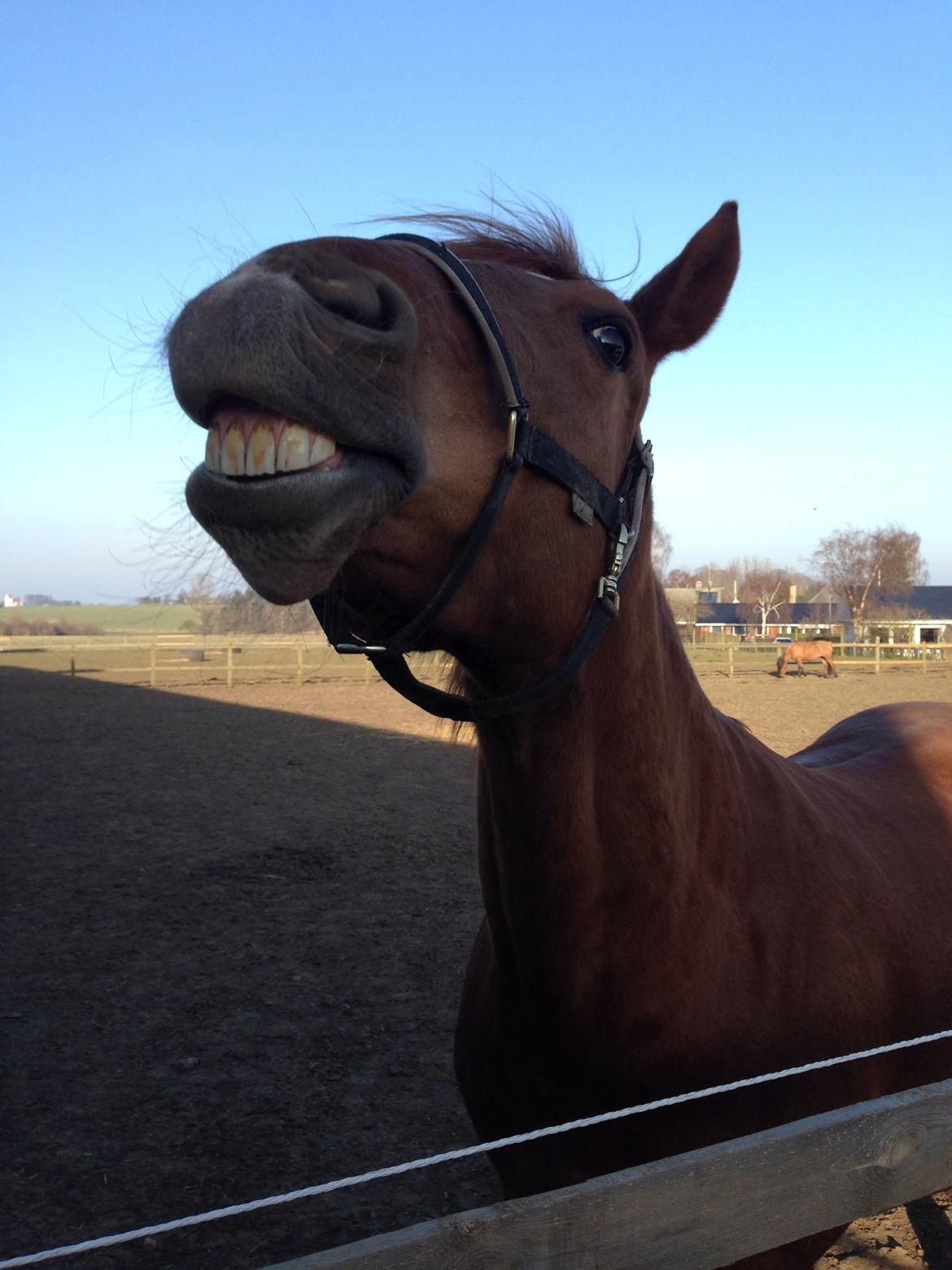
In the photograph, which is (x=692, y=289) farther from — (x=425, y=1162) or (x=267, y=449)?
(x=425, y=1162)

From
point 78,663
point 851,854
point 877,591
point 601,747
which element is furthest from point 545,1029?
point 877,591

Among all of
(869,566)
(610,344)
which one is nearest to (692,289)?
(610,344)

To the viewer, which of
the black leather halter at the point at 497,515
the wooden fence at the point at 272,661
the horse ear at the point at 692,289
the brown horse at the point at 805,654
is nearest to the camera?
the black leather halter at the point at 497,515

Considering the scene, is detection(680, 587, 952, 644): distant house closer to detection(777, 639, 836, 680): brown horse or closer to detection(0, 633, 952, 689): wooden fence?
detection(0, 633, 952, 689): wooden fence

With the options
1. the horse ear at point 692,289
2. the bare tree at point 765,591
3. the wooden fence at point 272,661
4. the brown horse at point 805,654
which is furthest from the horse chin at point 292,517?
the bare tree at point 765,591

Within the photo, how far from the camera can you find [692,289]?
2002 mm

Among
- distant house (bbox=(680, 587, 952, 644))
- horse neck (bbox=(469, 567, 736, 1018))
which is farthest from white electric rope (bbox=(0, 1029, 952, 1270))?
distant house (bbox=(680, 587, 952, 644))

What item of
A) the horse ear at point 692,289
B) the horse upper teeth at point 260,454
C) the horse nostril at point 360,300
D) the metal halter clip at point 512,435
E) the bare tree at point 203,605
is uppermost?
the horse ear at point 692,289

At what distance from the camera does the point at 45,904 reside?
248 inches

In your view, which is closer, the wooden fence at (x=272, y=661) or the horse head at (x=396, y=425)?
the horse head at (x=396, y=425)

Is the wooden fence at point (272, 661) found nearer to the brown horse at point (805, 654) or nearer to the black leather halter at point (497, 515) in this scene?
the brown horse at point (805, 654)

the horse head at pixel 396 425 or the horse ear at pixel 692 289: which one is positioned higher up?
the horse ear at pixel 692 289

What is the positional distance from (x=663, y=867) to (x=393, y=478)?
3.26ft

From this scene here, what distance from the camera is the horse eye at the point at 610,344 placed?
1.74 metres
